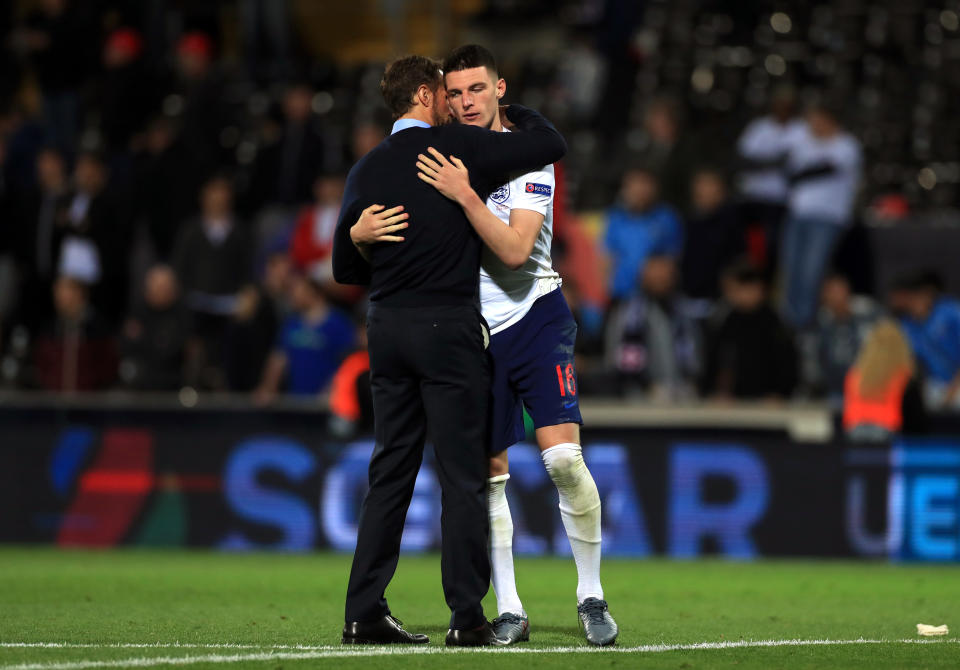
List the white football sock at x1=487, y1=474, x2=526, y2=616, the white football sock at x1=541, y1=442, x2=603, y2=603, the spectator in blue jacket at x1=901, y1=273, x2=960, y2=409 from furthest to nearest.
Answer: the spectator in blue jacket at x1=901, y1=273, x2=960, y2=409, the white football sock at x1=487, y1=474, x2=526, y2=616, the white football sock at x1=541, y1=442, x2=603, y2=603

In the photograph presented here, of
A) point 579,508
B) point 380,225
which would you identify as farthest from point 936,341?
point 380,225

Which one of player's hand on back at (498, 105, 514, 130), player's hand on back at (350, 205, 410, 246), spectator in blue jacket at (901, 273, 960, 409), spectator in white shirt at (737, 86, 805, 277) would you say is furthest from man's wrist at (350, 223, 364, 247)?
spectator in white shirt at (737, 86, 805, 277)

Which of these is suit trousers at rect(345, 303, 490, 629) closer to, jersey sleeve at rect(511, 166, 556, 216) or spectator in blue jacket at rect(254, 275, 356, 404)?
jersey sleeve at rect(511, 166, 556, 216)

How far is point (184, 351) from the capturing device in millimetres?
13984

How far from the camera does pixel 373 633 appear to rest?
6023 millimetres

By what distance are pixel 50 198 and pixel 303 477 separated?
469cm

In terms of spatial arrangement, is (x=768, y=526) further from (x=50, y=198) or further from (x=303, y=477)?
(x=50, y=198)

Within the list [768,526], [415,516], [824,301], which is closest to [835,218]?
[824,301]

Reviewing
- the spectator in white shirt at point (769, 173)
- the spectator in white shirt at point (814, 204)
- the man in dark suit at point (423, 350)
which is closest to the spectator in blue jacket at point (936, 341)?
→ the spectator in white shirt at point (814, 204)

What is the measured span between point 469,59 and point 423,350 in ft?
3.87

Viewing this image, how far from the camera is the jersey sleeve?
615 centimetres

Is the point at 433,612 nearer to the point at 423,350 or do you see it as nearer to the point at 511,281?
the point at 511,281

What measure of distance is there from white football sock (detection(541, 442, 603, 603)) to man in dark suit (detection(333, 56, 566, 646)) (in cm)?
34

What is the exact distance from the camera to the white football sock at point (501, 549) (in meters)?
6.38
